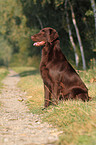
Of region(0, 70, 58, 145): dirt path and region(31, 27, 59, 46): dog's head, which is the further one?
region(31, 27, 59, 46): dog's head

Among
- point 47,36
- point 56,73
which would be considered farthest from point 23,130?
point 47,36

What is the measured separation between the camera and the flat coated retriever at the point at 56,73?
5.04 meters

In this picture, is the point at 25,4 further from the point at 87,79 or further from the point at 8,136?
the point at 8,136

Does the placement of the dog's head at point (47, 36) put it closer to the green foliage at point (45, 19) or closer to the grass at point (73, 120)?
the grass at point (73, 120)

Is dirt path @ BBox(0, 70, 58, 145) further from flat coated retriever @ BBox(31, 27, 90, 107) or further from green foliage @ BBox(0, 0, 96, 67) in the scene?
green foliage @ BBox(0, 0, 96, 67)

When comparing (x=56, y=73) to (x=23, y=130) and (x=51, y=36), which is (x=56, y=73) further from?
(x=23, y=130)

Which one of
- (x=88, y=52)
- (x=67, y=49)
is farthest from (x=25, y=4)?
(x=88, y=52)

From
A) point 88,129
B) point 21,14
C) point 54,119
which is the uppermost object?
point 21,14

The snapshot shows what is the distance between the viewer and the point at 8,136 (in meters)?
3.49

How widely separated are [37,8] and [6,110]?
16.8 m

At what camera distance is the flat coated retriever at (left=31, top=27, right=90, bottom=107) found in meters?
5.04

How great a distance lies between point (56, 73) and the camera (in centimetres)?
502

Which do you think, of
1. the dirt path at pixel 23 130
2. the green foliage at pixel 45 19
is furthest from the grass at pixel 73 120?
the green foliage at pixel 45 19

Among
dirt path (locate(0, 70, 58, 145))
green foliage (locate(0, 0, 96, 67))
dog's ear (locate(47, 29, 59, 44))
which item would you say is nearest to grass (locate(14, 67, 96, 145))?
dirt path (locate(0, 70, 58, 145))
